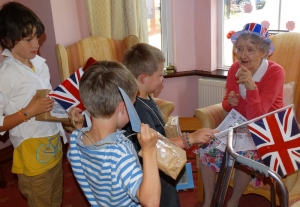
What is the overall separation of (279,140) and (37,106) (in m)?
1.24

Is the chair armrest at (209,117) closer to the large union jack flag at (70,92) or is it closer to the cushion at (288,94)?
the cushion at (288,94)

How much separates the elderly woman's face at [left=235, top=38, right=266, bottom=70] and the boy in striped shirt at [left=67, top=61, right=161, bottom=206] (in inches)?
47.0

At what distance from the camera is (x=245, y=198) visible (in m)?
2.61

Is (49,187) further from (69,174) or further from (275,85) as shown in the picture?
(275,85)

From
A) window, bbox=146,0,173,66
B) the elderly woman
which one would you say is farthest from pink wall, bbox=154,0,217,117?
the elderly woman

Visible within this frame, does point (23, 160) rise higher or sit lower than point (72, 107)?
lower

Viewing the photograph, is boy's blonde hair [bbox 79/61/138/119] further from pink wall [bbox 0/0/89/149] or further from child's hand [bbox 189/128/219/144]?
pink wall [bbox 0/0/89/149]

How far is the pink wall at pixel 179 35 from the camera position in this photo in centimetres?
300

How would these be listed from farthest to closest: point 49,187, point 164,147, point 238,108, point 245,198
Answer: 1. point 245,198
2. point 238,108
3. point 49,187
4. point 164,147

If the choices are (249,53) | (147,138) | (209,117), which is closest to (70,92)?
(147,138)

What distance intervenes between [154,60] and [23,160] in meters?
0.92

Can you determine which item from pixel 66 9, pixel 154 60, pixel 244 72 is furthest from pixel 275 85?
pixel 66 9

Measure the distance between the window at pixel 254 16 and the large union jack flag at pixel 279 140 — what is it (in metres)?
1.62

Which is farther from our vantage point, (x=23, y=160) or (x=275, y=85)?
(x=275, y=85)
